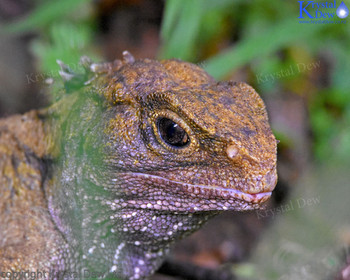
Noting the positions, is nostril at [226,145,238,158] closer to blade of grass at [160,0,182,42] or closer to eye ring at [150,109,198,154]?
eye ring at [150,109,198,154]

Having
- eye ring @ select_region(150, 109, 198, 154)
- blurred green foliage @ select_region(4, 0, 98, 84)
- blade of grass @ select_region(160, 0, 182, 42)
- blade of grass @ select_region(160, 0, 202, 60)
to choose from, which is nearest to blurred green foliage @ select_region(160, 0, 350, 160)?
blade of grass @ select_region(160, 0, 202, 60)

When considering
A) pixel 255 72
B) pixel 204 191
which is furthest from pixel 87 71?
pixel 255 72

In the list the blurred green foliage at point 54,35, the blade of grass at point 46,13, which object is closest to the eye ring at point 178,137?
the blurred green foliage at point 54,35

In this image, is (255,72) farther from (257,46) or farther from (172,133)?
(172,133)

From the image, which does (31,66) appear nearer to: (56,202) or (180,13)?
(180,13)

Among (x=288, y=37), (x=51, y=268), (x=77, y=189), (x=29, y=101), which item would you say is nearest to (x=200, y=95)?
(x=77, y=189)

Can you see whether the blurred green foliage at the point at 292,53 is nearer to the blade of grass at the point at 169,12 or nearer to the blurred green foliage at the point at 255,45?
the blurred green foliage at the point at 255,45
